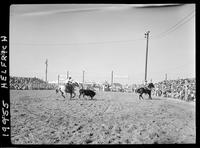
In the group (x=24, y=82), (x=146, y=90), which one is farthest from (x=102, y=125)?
(x=146, y=90)

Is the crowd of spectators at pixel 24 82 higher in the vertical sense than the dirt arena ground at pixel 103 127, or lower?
higher

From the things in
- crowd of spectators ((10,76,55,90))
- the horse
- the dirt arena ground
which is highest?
crowd of spectators ((10,76,55,90))

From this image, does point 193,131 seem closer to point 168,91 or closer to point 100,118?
point 100,118

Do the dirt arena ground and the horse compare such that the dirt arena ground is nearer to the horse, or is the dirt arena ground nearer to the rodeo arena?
the rodeo arena

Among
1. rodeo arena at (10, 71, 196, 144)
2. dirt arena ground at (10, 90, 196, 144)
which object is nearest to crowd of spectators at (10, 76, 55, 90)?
rodeo arena at (10, 71, 196, 144)

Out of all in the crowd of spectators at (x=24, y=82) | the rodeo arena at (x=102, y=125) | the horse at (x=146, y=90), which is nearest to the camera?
the crowd of spectators at (x=24, y=82)

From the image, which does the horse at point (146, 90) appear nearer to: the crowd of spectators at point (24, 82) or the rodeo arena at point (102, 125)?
the rodeo arena at point (102, 125)

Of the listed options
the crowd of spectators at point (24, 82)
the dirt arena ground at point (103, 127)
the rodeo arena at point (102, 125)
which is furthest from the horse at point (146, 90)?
the crowd of spectators at point (24, 82)

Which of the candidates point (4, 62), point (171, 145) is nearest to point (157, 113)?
point (171, 145)

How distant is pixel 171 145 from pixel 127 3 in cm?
169

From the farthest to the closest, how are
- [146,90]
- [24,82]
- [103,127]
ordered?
[146,90], [24,82], [103,127]

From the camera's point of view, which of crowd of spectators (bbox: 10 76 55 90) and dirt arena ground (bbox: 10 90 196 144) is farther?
dirt arena ground (bbox: 10 90 196 144)

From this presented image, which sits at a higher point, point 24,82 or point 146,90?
point 24,82

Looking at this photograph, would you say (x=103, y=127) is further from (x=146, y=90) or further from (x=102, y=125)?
(x=146, y=90)
